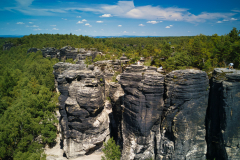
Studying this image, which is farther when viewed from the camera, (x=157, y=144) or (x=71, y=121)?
(x=71, y=121)

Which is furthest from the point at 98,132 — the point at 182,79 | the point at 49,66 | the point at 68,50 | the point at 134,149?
the point at 68,50

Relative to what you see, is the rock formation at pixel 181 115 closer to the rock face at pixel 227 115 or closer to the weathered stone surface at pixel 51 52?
the rock face at pixel 227 115

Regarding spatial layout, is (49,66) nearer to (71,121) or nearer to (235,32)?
(71,121)

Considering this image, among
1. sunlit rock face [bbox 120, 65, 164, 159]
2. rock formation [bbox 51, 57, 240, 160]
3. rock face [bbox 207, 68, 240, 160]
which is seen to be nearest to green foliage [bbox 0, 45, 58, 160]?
sunlit rock face [bbox 120, 65, 164, 159]

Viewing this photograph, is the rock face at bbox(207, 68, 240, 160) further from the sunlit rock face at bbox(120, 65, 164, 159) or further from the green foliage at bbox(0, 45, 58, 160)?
the green foliage at bbox(0, 45, 58, 160)

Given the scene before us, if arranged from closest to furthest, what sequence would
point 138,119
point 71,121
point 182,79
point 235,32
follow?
point 182,79 < point 138,119 < point 71,121 < point 235,32

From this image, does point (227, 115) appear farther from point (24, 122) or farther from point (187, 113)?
point (24, 122)

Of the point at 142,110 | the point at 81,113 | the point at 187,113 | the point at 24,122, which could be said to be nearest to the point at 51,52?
the point at 24,122
